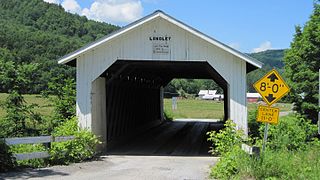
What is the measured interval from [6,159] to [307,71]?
14.9 meters

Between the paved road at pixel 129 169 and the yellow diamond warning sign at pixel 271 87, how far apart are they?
242cm

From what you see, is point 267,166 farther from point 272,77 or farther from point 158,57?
point 158,57

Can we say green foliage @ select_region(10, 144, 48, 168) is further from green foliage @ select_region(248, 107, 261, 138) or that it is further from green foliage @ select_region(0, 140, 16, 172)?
green foliage @ select_region(248, 107, 261, 138)

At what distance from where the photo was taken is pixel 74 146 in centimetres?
1236

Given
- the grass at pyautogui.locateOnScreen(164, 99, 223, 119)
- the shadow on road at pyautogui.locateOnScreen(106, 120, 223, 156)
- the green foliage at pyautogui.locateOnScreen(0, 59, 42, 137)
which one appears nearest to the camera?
the shadow on road at pyautogui.locateOnScreen(106, 120, 223, 156)

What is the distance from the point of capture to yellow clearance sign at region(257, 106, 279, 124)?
9734 millimetres

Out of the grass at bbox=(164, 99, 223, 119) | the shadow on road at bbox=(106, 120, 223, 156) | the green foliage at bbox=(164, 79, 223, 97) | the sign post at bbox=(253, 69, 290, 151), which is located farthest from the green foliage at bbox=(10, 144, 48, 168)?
the green foliage at bbox=(164, 79, 223, 97)

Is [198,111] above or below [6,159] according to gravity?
below

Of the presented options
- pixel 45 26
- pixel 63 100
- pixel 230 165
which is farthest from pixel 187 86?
pixel 230 165

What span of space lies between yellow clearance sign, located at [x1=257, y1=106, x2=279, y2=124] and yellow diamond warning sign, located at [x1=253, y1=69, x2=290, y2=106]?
29cm

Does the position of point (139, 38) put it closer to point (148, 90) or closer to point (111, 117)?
point (111, 117)

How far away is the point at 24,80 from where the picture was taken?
15.5 m

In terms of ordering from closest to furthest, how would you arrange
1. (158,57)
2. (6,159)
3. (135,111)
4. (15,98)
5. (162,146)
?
(6,159) < (158,57) < (15,98) < (162,146) < (135,111)

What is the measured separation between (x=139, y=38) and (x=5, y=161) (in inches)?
232
